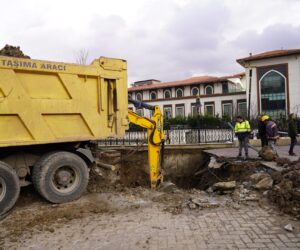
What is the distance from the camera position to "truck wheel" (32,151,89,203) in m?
6.79

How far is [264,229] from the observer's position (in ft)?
17.6

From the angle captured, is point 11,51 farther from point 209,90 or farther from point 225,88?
point 209,90

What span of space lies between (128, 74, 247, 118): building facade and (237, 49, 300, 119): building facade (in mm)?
4487

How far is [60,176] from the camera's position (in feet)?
23.1

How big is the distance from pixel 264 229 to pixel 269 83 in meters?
41.9

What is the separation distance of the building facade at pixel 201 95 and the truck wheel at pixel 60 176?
42420 mm

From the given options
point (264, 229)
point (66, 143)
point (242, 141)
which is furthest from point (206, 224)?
point (242, 141)

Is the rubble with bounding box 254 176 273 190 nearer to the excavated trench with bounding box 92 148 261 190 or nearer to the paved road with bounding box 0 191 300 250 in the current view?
the paved road with bounding box 0 191 300 250

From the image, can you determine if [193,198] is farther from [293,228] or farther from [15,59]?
[15,59]

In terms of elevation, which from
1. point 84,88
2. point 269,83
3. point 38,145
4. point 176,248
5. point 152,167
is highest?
point 269,83

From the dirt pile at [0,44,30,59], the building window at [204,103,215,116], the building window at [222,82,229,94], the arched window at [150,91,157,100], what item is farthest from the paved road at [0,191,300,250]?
the arched window at [150,91,157,100]

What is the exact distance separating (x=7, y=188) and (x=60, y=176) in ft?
3.46

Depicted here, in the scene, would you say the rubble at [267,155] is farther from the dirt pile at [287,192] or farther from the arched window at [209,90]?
the arched window at [209,90]

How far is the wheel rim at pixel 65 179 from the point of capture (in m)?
7.04
